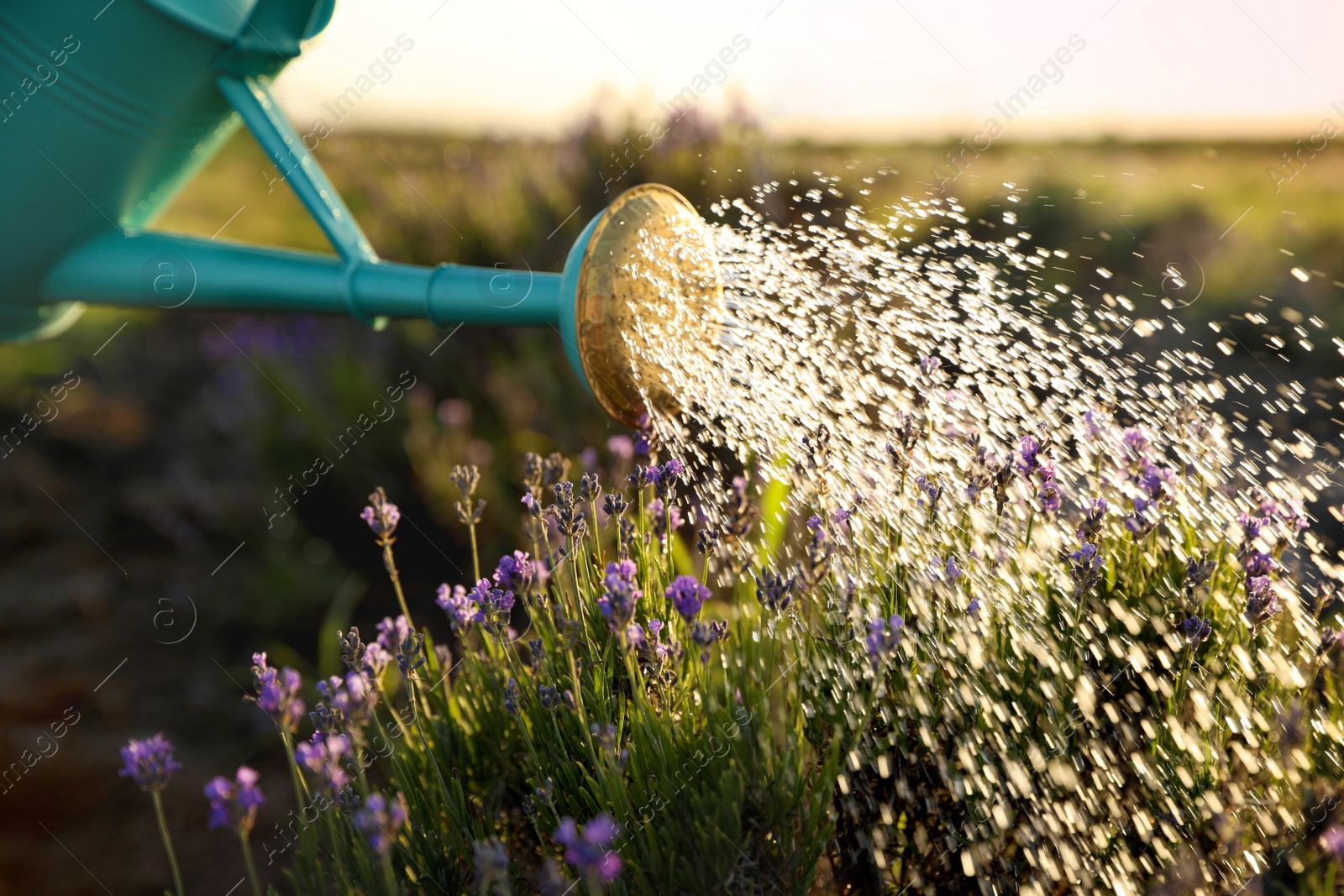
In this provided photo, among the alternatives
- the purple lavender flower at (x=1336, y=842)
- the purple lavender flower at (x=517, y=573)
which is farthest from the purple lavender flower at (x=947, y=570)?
the purple lavender flower at (x=517, y=573)

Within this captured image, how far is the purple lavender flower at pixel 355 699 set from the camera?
3.51ft

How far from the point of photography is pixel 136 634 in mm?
3297

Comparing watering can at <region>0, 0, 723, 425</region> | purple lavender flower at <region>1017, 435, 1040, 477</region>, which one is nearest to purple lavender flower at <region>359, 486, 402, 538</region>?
watering can at <region>0, 0, 723, 425</region>

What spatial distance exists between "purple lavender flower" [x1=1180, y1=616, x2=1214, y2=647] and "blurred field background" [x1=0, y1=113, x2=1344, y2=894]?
5.02ft

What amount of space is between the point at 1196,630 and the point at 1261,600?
13cm

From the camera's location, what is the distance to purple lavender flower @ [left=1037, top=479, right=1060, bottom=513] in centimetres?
142

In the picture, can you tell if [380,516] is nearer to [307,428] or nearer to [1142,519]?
[1142,519]

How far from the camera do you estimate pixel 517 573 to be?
4.63 ft

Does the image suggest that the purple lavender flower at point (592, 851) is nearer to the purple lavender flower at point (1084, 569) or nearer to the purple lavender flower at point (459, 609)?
the purple lavender flower at point (459, 609)

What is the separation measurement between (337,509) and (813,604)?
3.02m

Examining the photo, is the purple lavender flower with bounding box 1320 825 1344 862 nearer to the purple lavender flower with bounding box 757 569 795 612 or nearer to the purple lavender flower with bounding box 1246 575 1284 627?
the purple lavender flower with bounding box 1246 575 1284 627

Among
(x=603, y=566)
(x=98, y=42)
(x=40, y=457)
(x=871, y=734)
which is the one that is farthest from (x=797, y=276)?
(x=40, y=457)

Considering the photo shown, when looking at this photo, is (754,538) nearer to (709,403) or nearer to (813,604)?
(709,403)

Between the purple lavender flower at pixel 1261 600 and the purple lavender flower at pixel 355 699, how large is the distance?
1306 millimetres
